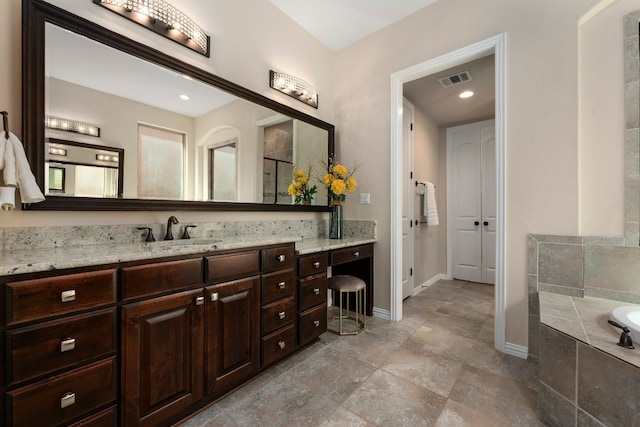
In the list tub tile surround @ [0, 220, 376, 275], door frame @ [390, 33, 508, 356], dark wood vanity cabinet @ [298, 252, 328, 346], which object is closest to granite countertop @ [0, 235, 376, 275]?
tub tile surround @ [0, 220, 376, 275]

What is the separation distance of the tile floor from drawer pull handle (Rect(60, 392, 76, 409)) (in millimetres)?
548

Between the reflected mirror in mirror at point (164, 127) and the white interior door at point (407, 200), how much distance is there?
5.05ft

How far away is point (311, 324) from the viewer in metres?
2.03

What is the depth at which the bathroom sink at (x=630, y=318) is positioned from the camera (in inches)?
47.1

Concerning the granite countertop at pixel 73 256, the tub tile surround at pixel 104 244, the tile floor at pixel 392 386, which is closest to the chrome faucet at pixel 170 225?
the tub tile surround at pixel 104 244

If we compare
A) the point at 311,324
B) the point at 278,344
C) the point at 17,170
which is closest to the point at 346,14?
the point at 17,170

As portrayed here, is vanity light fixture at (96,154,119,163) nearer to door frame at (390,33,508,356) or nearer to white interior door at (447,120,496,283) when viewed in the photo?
door frame at (390,33,508,356)

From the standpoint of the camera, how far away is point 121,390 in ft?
3.65

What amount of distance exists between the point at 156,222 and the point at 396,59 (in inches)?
102

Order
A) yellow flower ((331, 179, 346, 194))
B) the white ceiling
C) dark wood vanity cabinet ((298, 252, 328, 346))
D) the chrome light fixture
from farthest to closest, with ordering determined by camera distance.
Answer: yellow flower ((331, 179, 346, 194)) < the white ceiling < dark wood vanity cabinet ((298, 252, 328, 346)) < the chrome light fixture

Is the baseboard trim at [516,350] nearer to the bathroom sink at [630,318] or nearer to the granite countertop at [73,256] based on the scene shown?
the bathroom sink at [630,318]

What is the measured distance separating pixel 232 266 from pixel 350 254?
4.05ft

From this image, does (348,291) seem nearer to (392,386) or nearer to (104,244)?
(392,386)

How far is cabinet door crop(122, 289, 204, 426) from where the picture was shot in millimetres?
1136
